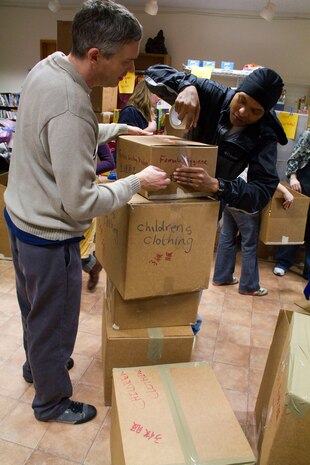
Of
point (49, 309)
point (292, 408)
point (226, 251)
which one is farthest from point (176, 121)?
point (226, 251)

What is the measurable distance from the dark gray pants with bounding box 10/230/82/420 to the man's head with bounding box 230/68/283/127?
2.75 ft

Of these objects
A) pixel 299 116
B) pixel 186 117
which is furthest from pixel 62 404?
pixel 299 116

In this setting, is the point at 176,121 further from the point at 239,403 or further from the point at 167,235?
the point at 239,403

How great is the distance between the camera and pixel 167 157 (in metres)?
1.32

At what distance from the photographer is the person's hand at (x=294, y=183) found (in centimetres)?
313

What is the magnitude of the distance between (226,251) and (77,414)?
1.68 metres

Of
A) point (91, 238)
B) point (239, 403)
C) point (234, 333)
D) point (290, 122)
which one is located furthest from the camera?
point (290, 122)

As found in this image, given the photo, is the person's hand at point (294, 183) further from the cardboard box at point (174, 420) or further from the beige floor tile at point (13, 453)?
the beige floor tile at point (13, 453)

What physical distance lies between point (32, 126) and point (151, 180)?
0.41m

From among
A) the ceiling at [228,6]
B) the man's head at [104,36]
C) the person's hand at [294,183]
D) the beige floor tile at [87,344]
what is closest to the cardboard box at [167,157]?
the man's head at [104,36]

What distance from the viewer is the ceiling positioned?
15.5 ft

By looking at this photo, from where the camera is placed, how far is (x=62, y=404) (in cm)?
161

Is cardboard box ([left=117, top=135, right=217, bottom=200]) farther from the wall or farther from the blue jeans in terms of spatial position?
the wall

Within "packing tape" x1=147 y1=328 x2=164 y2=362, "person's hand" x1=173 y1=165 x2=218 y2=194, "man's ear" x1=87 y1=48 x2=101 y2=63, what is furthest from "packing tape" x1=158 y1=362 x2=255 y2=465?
"man's ear" x1=87 y1=48 x2=101 y2=63
